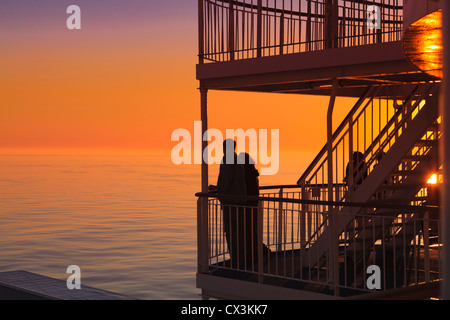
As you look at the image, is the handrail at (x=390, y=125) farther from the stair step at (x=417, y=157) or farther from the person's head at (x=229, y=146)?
the person's head at (x=229, y=146)

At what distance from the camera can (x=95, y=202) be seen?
42.0 metres

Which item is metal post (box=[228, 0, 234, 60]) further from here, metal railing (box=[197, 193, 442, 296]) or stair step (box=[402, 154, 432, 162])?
stair step (box=[402, 154, 432, 162])

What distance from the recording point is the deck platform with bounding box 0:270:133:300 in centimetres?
700

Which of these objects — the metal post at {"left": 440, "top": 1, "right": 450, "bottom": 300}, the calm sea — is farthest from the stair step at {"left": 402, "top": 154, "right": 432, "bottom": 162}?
the metal post at {"left": 440, "top": 1, "right": 450, "bottom": 300}

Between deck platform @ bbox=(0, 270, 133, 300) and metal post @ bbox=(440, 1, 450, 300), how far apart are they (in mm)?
3765

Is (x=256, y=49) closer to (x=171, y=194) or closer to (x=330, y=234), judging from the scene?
(x=330, y=234)

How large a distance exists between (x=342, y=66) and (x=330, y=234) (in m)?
Answer: 2.21

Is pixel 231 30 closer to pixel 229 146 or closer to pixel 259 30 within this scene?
pixel 259 30

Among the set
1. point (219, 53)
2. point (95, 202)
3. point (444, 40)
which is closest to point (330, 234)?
point (219, 53)

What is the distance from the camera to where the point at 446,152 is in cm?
347

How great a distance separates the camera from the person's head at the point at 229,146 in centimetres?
1196

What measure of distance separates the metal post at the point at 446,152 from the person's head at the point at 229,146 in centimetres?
838

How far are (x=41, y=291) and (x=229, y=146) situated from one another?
5.29 metres

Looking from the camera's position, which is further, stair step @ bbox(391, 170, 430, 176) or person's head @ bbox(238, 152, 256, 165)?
person's head @ bbox(238, 152, 256, 165)
